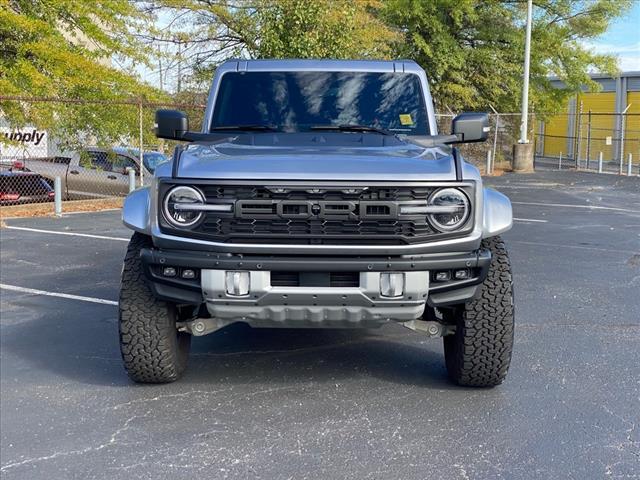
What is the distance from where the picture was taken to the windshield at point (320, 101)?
5.38 meters

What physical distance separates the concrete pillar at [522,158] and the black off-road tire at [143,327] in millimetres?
25710

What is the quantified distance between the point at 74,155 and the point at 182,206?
1500 cm

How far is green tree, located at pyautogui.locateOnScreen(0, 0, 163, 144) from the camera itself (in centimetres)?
Result: 1488

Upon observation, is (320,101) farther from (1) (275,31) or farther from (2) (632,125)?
(2) (632,125)

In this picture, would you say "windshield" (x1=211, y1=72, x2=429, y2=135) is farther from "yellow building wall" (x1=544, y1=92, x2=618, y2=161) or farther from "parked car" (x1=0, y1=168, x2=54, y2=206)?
"yellow building wall" (x1=544, y1=92, x2=618, y2=161)

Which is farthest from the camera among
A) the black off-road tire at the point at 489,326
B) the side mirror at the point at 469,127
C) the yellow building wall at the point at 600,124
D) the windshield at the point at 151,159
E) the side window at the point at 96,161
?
the yellow building wall at the point at 600,124

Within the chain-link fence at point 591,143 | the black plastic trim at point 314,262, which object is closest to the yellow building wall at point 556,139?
the chain-link fence at point 591,143

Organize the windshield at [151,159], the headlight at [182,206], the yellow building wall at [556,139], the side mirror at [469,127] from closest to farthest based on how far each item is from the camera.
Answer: the headlight at [182,206] < the side mirror at [469,127] < the windshield at [151,159] < the yellow building wall at [556,139]

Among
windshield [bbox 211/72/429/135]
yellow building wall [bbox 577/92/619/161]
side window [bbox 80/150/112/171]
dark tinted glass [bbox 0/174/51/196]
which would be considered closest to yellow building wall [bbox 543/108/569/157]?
yellow building wall [bbox 577/92/619/161]

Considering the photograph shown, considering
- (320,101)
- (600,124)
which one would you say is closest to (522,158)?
(600,124)

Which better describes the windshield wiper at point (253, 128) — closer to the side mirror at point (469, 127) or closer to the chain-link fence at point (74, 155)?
the side mirror at point (469, 127)

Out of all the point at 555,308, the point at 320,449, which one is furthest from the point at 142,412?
the point at 555,308

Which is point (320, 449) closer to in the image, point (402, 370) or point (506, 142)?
point (402, 370)

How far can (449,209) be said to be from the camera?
12.9 ft
